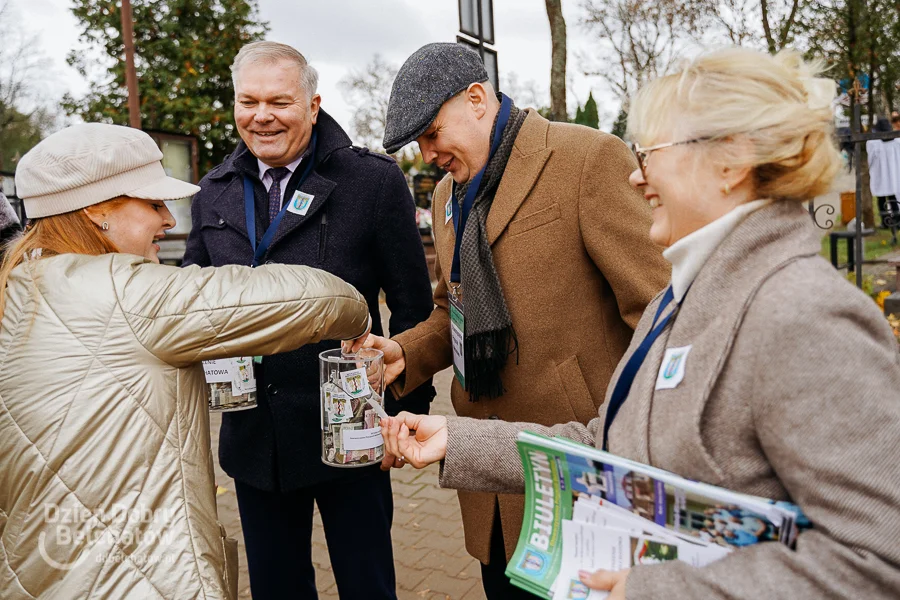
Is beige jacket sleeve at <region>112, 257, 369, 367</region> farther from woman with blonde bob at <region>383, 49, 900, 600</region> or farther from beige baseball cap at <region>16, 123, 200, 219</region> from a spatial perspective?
woman with blonde bob at <region>383, 49, 900, 600</region>

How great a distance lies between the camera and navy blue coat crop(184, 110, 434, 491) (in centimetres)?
255

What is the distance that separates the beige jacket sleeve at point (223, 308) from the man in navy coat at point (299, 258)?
0.75m

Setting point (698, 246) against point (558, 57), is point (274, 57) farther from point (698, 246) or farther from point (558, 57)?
point (558, 57)

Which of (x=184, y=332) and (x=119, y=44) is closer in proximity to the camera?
(x=184, y=332)

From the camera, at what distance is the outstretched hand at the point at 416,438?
70.9 inches

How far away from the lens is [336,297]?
1857 mm

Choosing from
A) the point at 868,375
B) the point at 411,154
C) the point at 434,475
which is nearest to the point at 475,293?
the point at 868,375

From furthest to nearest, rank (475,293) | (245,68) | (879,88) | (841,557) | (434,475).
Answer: (879,88)
(434,475)
(245,68)
(475,293)
(841,557)

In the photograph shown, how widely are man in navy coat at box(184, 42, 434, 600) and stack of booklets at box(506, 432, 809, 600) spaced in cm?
128

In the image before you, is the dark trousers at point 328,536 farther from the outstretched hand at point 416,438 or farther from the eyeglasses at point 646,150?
the eyeglasses at point 646,150

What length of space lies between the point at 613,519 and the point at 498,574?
120cm

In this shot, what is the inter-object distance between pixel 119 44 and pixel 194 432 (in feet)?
54.8

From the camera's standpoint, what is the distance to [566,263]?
216cm

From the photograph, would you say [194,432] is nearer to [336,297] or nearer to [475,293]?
[336,297]
